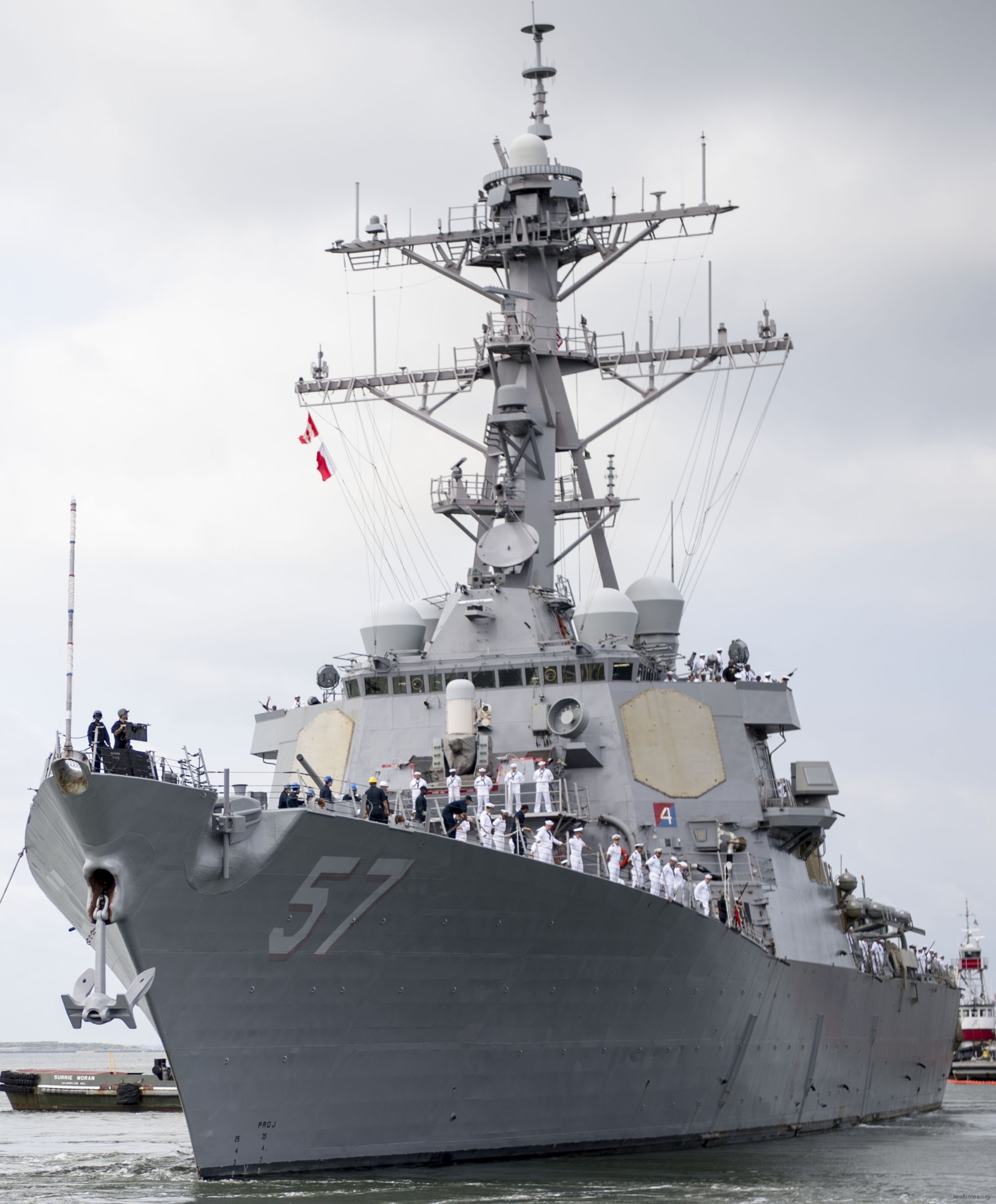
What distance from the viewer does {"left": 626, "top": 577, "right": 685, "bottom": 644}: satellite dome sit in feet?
69.1

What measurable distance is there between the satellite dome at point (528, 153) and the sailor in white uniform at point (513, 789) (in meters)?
9.03

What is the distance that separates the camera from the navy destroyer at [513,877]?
43.7 ft

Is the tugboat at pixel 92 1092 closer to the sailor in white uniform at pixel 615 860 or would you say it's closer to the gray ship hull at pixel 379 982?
the gray ship hull at pixel 379 982

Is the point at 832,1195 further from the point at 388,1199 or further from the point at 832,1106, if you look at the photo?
the point at 832,1106

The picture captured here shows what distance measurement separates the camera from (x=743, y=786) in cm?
1897

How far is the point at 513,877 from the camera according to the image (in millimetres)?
14398

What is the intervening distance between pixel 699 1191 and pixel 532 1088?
70.9 inches

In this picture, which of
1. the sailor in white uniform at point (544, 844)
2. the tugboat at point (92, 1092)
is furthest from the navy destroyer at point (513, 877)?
the tugboat at point (92, 1092)

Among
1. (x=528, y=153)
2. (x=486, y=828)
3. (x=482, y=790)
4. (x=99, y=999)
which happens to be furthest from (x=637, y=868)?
(x=528, y=153)

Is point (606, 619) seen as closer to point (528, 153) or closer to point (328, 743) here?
point (328, 743)

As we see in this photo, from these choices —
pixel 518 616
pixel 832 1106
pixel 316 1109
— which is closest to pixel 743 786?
pixel 518 616

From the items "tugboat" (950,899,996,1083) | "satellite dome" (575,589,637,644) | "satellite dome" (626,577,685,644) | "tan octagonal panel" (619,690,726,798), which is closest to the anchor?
"tan octagonal panel" (619,690,726,798)

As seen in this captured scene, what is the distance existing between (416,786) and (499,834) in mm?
980

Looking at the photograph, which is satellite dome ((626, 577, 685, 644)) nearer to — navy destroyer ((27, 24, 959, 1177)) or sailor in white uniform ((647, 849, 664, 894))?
navy destroyer ((27, 24, 959, 1177))
